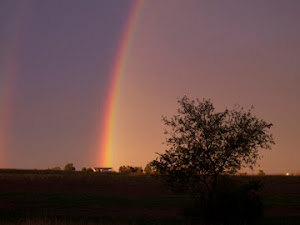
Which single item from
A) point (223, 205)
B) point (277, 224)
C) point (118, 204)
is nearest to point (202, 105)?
point (223, 205)

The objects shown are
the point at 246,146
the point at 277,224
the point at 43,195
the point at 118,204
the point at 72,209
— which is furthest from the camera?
the point at 43,195

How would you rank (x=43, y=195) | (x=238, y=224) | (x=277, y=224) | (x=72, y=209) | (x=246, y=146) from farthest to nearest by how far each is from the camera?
1. (x=43, y=195)
2. (x=72, y=209)
3. (x=277, y=224)
4. (x=246, y=146)
5. (x=238, y=224)

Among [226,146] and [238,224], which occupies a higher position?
[226,146]

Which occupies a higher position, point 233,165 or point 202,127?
point 202,127

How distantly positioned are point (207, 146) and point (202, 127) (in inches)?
44.3

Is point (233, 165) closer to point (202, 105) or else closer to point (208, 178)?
point (208, 178)

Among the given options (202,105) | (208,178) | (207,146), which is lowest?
(208,178)

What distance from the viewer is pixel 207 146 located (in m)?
26.3

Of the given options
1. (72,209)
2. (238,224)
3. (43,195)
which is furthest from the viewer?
(43,195)

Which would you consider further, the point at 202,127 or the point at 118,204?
the point at 118,204

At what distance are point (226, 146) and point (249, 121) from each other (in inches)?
76.3

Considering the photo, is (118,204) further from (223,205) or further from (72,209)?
A: (223,205)

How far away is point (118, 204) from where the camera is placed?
47500mm

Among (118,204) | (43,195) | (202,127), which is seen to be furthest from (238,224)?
(43,195)
